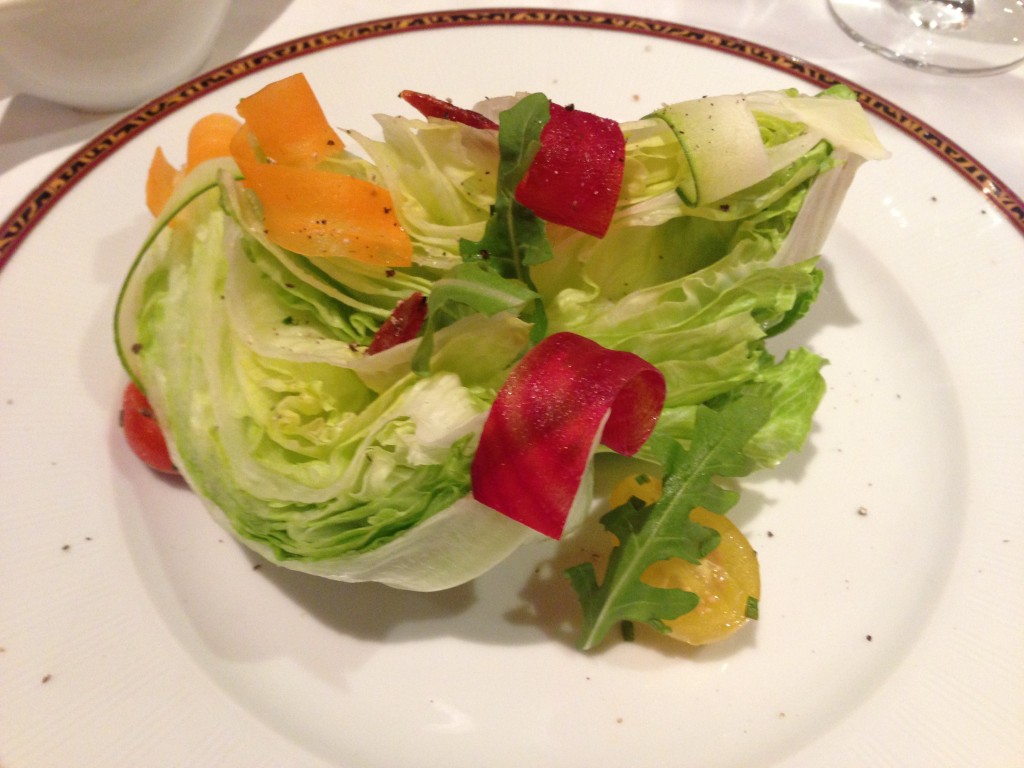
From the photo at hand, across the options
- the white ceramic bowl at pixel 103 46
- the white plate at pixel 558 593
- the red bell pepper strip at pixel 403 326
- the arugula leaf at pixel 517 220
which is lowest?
the white plate at pixel 558 593

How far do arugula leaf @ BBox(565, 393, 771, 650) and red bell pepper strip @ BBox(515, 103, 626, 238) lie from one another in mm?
415

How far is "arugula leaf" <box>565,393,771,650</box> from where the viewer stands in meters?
1.29

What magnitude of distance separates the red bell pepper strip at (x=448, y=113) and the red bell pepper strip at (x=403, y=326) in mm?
357

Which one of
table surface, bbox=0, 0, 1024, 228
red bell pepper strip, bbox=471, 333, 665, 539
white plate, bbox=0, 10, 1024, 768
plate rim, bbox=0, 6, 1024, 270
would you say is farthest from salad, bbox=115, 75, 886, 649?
table surface, bbox=0, 0, 1024, 228

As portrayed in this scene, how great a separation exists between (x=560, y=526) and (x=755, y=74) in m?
1.53

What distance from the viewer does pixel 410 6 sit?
8.19 ft

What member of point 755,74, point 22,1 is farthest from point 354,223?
point 755,74

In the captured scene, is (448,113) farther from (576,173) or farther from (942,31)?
(942,31)

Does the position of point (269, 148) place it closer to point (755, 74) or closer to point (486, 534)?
point (486, 534)

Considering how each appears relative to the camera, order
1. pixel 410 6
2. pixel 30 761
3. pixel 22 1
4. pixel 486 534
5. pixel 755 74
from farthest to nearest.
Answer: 1. pixel 410 6
2. pixel 755 74
3. pixel 22 1
4. pixel 486 534
5. pixel 30 761

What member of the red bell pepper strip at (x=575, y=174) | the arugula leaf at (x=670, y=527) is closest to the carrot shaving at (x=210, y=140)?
the red bell pepper strip at (x=575, y=174)

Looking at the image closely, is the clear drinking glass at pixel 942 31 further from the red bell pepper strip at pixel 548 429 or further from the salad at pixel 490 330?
the red bell pepper strip at pixel 548 429

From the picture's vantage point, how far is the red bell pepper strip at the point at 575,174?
1.26 metres

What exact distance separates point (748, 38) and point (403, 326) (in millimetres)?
1729
